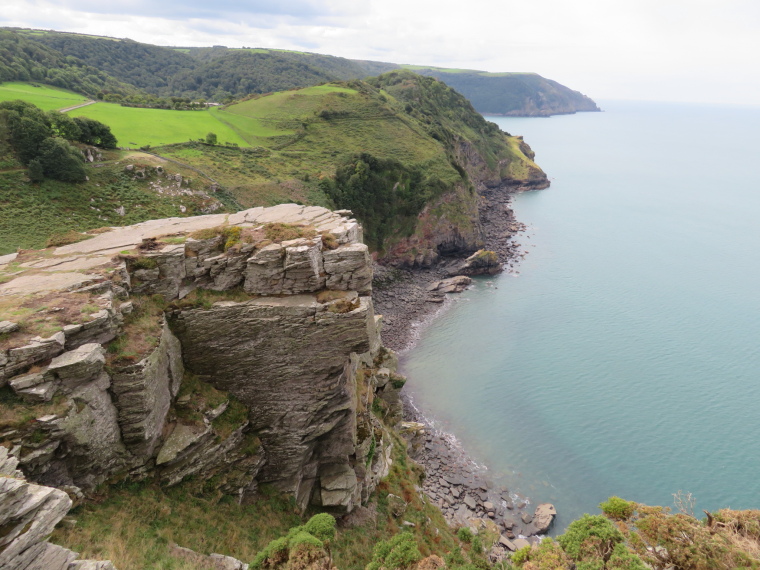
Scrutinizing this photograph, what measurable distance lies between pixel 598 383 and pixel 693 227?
259ft

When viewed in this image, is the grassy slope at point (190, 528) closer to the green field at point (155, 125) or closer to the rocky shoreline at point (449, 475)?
the rocky shoreline at point (449, 475)

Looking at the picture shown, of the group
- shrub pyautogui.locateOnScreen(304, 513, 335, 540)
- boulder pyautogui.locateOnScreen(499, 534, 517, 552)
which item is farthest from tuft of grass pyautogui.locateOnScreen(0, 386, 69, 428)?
boulder pyautogui.locateOnScreen(499, 534, 517, 552)

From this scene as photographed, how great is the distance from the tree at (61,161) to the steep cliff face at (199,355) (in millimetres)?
27579

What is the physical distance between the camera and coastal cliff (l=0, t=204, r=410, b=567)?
14898mm

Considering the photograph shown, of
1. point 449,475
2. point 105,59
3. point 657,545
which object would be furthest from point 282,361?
point 105,59

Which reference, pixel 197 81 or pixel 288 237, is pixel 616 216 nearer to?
pixel 288 237

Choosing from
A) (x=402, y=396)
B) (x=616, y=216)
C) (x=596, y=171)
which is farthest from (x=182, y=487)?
(x=596, y=171)

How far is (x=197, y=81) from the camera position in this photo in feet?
639

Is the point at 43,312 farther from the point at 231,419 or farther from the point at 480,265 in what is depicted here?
the point at 480,265

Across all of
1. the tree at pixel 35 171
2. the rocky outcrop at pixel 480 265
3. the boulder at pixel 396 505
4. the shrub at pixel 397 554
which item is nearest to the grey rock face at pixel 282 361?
the boulder at pixel 396 505

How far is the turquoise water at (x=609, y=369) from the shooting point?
37.2 meters

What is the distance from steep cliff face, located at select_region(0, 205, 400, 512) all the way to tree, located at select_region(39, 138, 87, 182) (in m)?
27.6

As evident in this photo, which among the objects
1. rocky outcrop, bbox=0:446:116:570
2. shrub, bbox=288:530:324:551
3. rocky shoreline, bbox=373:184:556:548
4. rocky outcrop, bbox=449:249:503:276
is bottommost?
rocky shoreline, bbox=373:184:556:548

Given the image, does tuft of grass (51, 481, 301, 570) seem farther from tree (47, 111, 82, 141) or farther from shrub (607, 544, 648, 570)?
tree (47, 111, 82, 141)
